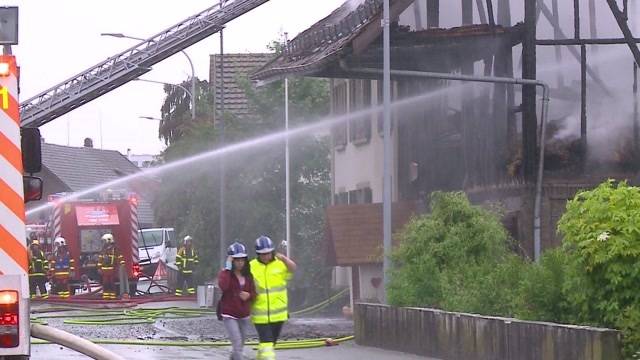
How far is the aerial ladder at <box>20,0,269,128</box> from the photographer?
3170 centimetres

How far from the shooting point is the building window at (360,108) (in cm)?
3102

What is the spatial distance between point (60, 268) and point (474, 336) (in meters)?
19.0

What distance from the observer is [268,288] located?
12211mm

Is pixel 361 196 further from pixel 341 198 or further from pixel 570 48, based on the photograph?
pixel 570 48

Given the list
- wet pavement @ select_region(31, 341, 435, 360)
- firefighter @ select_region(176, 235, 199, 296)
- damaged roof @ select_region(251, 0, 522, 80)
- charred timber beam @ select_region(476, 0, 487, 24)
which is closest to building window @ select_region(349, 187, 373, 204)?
firefighter @ select_region(176, 235, 199, 296)

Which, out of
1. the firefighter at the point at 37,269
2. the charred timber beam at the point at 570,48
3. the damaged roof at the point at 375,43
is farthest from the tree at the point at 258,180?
the charred timber beam at the point at 570,48

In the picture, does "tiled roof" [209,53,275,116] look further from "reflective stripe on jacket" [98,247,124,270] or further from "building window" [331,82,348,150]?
→ "reflective stripe on jacket" [98,247,124,270]

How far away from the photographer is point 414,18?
90.7ft

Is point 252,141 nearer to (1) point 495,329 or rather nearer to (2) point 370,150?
(2) point 370,150

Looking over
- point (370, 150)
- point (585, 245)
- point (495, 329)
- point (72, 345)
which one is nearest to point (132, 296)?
point (370, 150)

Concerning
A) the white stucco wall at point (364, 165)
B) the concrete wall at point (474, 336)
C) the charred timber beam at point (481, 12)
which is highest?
the charred timber beam at point (481, 12)

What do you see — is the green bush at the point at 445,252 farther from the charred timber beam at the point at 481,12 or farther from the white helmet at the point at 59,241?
the white helmet at the point at 59,241

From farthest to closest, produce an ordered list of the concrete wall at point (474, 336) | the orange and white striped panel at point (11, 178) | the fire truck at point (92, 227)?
1. the fire truck at point (92, 227)
2. the concrete wall at point (474, 336)
3. the orange and white striped panel at point (11, 178)

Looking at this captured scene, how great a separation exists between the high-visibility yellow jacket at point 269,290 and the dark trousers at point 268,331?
0.04 meters
